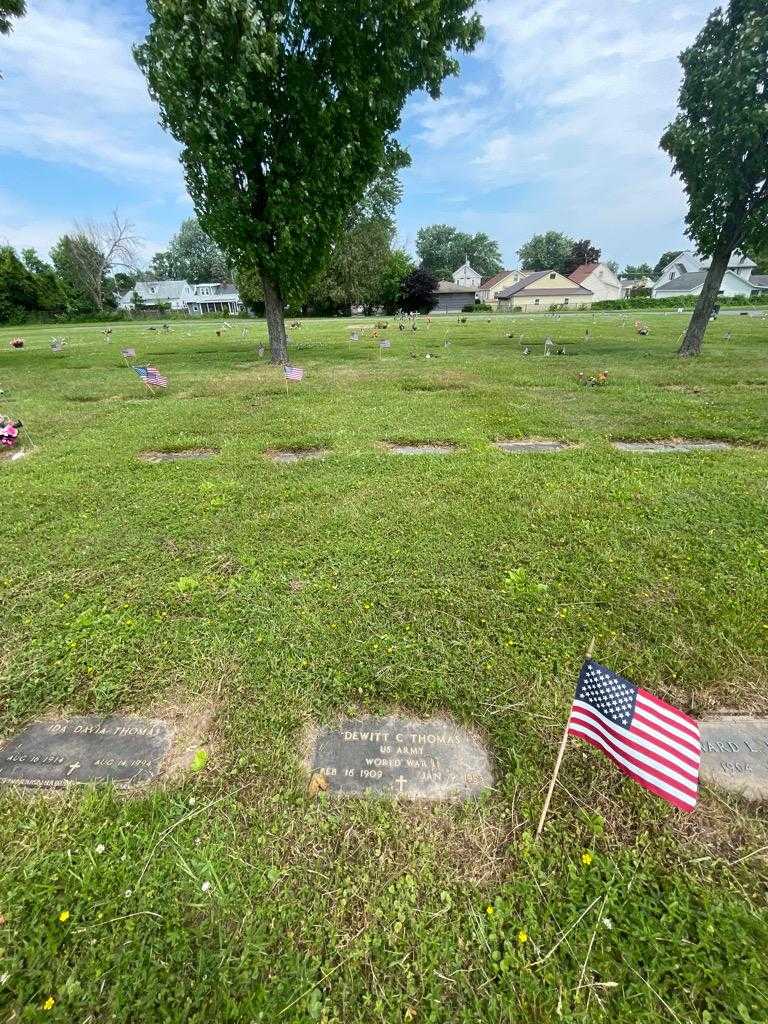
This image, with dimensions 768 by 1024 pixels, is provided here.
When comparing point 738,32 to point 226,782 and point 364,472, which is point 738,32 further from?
point 226,782

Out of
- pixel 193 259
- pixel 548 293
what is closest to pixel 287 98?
pixel 548 293

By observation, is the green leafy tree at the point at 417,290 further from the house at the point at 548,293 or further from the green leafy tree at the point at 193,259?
the green leafy tree at the point at 193,259

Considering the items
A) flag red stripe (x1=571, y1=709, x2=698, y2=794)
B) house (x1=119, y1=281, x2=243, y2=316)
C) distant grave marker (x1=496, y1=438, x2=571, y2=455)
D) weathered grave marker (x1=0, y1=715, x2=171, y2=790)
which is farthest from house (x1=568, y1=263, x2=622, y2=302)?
weathered grave marker (x1=0, y1=715, x2=171, y2=790)

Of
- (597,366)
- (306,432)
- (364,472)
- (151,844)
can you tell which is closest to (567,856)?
(151,844)

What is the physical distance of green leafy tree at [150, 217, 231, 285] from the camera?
8719 centimetres

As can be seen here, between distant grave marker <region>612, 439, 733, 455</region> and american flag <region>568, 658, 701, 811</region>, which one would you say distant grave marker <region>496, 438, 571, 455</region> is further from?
american flag <region>568, 658, 701, 811</region>

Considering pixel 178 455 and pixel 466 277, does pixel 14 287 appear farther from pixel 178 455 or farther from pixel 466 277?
pixel 466 277

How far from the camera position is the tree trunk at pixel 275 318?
12.8 meters

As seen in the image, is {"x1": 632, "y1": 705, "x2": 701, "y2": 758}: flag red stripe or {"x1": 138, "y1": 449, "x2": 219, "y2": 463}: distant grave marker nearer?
{"x1": 632, "y1": 705, "x2": 701, "y2": 758}: flag red stripe

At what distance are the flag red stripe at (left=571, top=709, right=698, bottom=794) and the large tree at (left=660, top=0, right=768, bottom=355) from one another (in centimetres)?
→ 1465

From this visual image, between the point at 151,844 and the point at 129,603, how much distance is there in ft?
5.70

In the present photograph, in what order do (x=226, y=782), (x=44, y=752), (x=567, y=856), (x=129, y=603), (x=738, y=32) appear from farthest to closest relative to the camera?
1. (x=738, y=32)
2. (x=129, y=603)
3. (x=44, y=752)
4. (x=226, y=782)
5. (x=567, y=856)

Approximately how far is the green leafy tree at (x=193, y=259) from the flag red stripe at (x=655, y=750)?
100591mm

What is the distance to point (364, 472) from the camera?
5.32 metres
